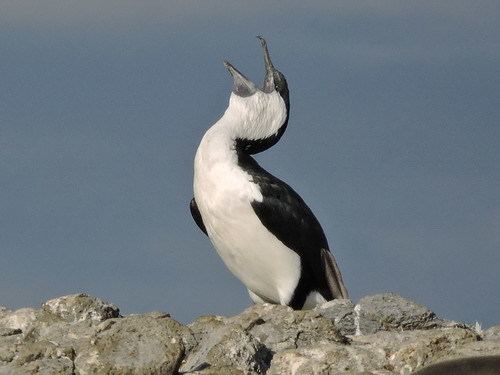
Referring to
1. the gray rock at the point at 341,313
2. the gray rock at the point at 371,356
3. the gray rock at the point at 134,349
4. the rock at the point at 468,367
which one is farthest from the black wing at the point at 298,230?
the rock at the point at 468,367

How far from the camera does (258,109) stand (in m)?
20.9

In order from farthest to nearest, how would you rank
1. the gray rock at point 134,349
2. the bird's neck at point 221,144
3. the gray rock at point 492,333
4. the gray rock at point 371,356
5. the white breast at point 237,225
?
the bird's neck at point 221,144 < the white breast at point 237,225 < the gray rock at point 492,333 < the gray rock at point 371,356 < the gray rock at point 134,349

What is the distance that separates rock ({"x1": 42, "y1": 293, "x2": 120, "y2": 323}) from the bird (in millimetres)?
2003

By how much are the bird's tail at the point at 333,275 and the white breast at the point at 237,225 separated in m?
0.42

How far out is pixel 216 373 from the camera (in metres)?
15.2

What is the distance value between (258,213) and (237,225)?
0.30 m

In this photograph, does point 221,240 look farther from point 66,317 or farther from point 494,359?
point 494,359

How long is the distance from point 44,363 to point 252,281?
18.6 feet

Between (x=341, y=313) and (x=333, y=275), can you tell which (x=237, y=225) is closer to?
(x=333, y=275)

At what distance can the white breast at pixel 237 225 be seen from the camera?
20062mm

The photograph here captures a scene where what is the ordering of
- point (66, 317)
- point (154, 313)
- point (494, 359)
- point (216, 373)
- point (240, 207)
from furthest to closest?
point (240, 207) → point (66, 317) → point (154, 313) → point (216, 373) → point (494, 359)

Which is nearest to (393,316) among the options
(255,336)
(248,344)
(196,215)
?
(255,336)

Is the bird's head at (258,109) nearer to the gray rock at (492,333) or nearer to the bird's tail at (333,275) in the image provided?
the bird's tail at (333,275)

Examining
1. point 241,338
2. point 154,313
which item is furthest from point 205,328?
point 241,338
